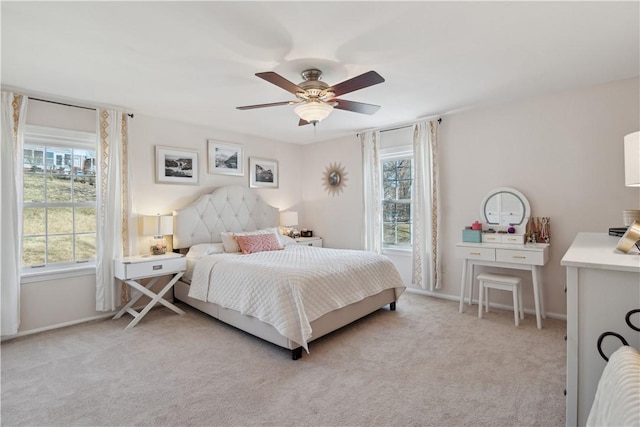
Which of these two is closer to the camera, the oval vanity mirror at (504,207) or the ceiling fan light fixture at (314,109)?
the ceiling fan light fixture at (314,109)

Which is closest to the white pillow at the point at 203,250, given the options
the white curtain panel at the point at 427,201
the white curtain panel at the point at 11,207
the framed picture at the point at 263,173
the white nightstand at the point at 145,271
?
the white nightstand at the point at 145,271

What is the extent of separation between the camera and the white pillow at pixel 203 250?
12.8ft

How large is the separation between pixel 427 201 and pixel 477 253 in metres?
0.98

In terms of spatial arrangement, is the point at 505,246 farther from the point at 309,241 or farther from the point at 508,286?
the point at 309,241

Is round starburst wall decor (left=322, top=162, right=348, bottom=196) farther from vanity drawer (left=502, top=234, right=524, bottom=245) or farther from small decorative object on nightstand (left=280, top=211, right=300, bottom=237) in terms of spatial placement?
vanity drawer (left=502, top=234, right=524, bottom=245)

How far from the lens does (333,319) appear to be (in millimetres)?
2996

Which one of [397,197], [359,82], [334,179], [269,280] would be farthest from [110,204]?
[397,197]

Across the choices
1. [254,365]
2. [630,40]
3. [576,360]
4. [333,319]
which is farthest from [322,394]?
[630,40]

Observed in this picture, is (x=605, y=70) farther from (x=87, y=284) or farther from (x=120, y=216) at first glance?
(x=87, y=284)

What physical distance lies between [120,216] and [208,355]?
206cm

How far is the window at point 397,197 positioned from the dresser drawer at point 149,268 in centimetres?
298

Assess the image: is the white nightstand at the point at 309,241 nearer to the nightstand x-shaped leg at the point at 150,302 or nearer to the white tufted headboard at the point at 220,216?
the white tufted headboard at the point at 220,216

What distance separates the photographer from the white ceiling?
1.90m

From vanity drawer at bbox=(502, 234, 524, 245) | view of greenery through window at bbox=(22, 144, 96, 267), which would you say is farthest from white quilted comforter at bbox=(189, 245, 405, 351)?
view of greenery through window at bbox=(22, 144, 96, 267)
